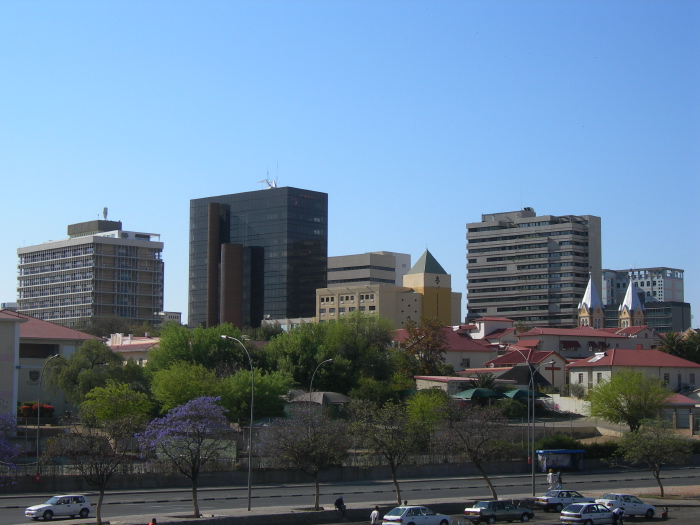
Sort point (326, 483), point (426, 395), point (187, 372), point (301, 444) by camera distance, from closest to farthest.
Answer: point (301, 444) < point (326, 483) < point (187, 372) < point (426, 395)

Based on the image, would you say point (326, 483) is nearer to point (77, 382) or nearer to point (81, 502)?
point (81, 502)

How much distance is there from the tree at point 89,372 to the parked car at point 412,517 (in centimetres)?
4516

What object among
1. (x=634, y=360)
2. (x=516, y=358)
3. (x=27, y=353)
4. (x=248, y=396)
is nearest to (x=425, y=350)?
(x=516, y=358)

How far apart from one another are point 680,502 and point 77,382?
170 feet

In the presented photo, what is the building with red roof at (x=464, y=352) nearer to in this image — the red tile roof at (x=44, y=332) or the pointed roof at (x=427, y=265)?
the red tile roof at (x=44, y=332)

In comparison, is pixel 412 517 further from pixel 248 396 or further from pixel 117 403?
pixel 248 396

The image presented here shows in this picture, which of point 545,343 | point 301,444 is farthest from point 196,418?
point 545,343

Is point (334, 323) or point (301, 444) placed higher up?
point (334, 323)

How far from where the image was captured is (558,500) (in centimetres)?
4597

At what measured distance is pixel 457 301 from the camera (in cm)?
19850

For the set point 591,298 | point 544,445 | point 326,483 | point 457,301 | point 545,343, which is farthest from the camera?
point 457,301

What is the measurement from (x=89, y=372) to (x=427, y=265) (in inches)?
4202

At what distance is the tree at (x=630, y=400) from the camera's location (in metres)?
81.4

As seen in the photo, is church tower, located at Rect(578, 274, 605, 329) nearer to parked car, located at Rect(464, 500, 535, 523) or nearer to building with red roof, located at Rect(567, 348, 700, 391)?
building with red roof, located at Rect(567, 348, 700, 391)
